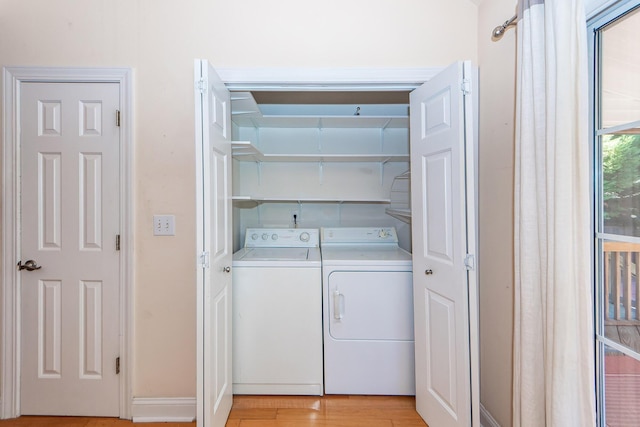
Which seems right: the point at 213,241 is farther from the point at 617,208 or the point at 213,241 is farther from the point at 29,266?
the point at 617,208

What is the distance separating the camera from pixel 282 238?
2.71 m

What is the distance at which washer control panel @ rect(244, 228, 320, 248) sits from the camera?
8.84 ft

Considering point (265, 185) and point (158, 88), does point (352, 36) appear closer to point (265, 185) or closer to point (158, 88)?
point (158, 88)

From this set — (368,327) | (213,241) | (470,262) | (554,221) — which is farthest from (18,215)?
(554,221)

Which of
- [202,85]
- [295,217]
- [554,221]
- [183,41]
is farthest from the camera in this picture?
[295,217]

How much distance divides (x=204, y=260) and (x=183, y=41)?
50.4 inches

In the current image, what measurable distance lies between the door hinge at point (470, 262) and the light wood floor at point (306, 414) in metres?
1.06

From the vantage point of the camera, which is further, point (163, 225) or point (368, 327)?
point (368, 327)

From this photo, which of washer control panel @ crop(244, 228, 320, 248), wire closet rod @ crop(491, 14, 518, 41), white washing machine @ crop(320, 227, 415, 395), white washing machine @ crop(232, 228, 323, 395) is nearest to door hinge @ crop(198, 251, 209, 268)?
white washing machine @ crop(232, 228, 323, 395)

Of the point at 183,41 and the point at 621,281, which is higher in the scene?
the point at 183,41

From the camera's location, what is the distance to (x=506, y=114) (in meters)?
1.47

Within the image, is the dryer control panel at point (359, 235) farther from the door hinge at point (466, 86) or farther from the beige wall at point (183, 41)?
the door hinge at point (466, 86)

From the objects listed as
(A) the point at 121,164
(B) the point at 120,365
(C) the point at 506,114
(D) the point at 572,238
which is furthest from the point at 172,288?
(C) the point at 506,114

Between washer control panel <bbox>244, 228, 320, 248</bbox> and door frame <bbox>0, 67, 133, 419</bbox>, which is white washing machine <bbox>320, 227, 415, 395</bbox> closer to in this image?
washer control panel <bbox>244, 228, 320, 248</bbox>
